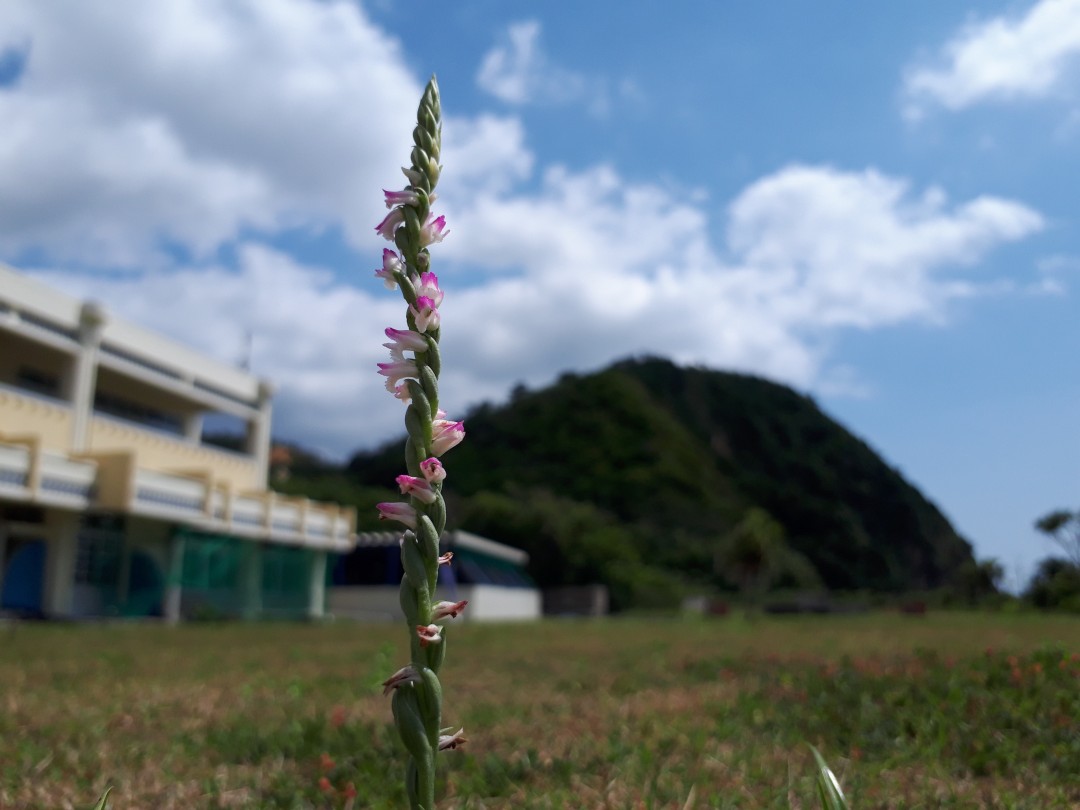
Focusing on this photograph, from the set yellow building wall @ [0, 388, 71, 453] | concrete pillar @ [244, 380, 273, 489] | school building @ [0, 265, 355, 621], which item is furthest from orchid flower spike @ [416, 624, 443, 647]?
concrete pillar @ [244, 380, 273, 489]

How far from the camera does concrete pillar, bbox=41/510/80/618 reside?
22062 mm

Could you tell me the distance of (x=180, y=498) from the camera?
24.0 meters

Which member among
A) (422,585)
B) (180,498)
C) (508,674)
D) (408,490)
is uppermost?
(180,498)

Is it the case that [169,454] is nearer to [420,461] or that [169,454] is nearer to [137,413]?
[137,413]

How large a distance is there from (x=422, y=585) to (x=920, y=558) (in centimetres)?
8493

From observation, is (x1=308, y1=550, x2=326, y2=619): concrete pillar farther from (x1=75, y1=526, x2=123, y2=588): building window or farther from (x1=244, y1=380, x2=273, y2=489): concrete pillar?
(x1=75, y1=526, x2=123, y2=588): building window

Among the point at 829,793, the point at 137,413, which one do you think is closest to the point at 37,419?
the point at 137,413

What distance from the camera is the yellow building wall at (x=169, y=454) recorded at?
24.1 metres

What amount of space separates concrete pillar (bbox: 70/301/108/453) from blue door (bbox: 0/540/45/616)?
8.24 feet

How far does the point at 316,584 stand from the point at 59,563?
10849 millimetres

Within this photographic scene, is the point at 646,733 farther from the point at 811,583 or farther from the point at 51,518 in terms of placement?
the point at 811,583

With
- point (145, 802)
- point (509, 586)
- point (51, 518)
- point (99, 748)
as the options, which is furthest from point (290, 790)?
point (509, 586)

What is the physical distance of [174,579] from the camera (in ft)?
81.0

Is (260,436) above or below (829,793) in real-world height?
above
